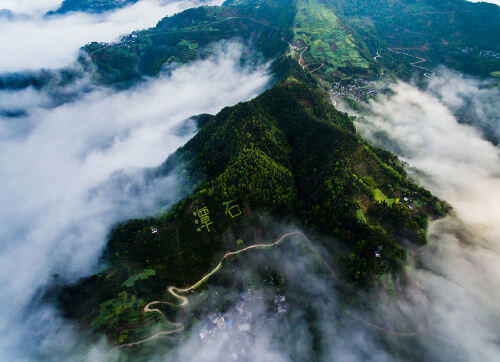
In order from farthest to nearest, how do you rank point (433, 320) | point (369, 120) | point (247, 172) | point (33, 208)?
→ point (369, 120)
point (33, 208)
point (247, 172)
point (433, 320)

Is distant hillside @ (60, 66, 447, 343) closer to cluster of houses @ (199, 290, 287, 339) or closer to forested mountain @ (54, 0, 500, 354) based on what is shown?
forested mountain @ (54, 0, 500, 354)

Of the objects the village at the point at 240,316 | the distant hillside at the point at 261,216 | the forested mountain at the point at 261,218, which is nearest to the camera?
the village at the point at 240,316

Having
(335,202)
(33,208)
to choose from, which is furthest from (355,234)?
(33,208)

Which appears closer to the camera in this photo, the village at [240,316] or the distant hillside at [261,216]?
the village at [240,316]

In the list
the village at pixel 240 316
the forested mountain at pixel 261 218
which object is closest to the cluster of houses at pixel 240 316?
the village at pixel 240 316

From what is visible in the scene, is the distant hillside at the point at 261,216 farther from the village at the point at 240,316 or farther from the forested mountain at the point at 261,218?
the village at the point at 240,316

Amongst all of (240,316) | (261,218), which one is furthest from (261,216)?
(240,316)

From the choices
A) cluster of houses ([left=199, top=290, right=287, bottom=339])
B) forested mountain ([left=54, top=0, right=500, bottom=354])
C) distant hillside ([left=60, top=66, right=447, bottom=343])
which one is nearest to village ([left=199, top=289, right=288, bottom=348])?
cluster of houses ([left=199, top=290, right=287, bottom=339])

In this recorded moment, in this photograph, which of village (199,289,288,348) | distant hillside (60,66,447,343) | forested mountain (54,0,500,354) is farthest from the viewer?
distant hillside (60,66,447,343)

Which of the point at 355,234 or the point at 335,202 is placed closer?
the point at 355,234

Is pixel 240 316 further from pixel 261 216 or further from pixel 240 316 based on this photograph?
pixel 261 216

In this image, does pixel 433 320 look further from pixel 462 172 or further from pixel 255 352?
pixel 462 172
